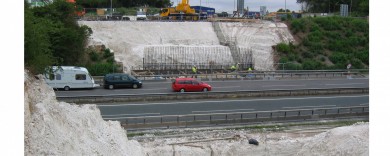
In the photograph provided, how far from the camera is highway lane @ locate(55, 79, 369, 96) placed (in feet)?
98.6

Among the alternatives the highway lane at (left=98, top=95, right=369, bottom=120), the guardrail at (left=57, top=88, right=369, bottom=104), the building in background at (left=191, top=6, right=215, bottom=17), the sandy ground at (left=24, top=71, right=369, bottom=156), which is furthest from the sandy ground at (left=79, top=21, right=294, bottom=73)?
the sandy ground at (left=24, top=71, right=369, bottom=156)

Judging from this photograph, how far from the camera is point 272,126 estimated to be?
2209 cm

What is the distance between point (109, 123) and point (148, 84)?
16.8m

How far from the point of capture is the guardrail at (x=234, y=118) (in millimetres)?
21219

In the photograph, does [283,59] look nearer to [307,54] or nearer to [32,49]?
[307,54]

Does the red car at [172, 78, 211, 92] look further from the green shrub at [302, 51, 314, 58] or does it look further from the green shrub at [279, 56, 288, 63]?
the green shrub at [302, 51, 314, 58]

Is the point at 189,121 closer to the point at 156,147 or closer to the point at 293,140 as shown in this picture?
the point at 156,147

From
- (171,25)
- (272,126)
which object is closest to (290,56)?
(171,25)

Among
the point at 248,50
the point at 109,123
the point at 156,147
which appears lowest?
the point at 156,147

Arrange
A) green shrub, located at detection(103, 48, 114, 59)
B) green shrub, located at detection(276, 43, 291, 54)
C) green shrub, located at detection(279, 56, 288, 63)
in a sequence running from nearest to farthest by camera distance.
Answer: green shrub, located at detection(103, 48, 114, 59)
green shrub, located at detection(279, 56, 288, 63)
green shrub, located at detection(276, 43, 291, 54)

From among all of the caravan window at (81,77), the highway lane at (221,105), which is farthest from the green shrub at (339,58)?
the caravan window at (81,77)

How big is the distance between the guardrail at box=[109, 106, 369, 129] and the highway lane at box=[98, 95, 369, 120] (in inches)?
70.9

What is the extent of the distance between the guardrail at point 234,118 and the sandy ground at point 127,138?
0.95 m

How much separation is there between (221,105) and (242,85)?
26.7 feet
